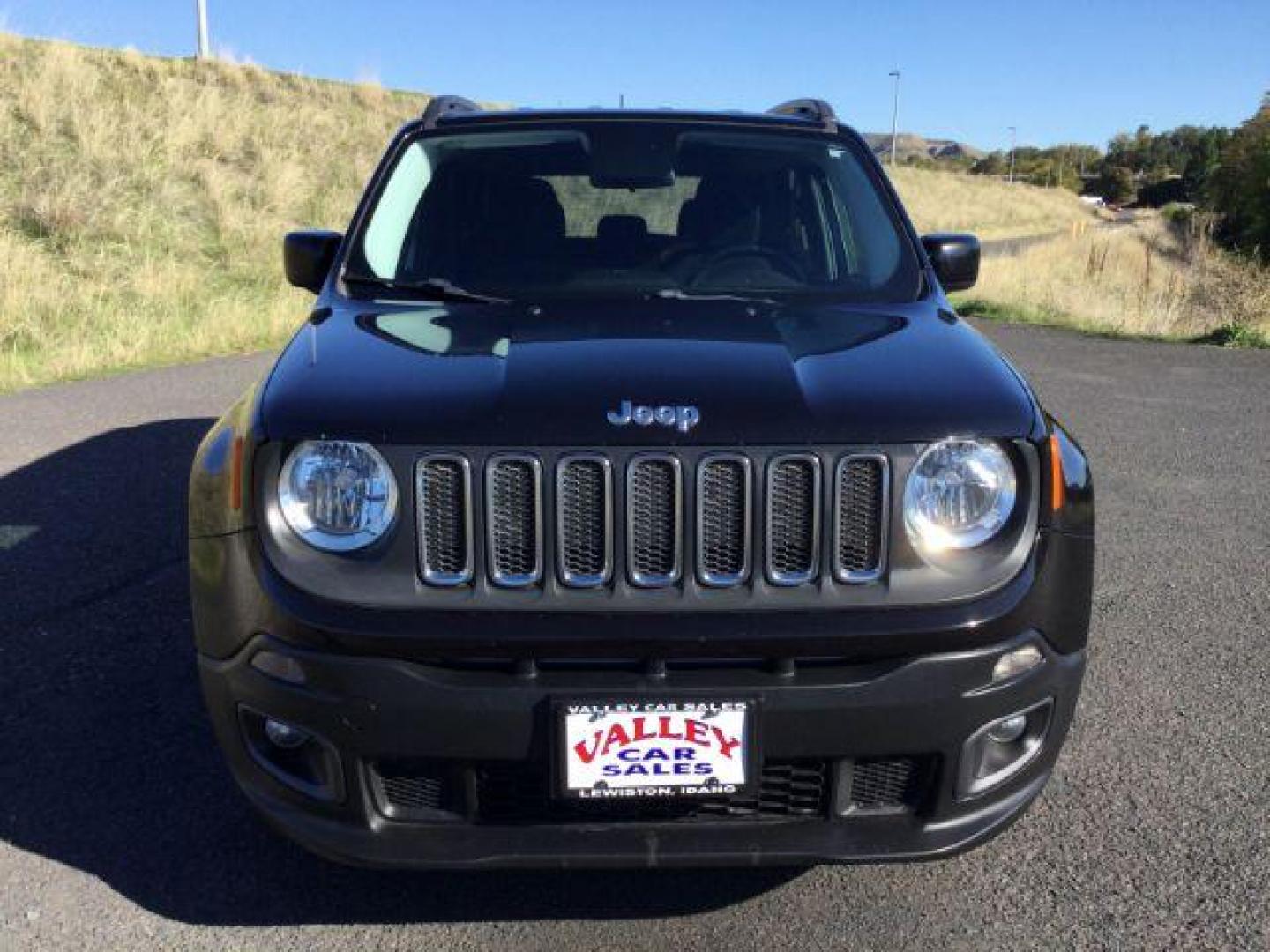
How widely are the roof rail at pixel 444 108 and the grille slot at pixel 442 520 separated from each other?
2.04 metres

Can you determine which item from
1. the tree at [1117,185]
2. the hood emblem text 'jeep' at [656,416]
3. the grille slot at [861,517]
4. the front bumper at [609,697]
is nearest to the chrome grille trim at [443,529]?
the front bumper at [609,697]

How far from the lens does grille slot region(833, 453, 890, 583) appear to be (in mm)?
2328

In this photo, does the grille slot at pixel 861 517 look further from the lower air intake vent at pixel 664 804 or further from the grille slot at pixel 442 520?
the grille slot at pixel 442 520

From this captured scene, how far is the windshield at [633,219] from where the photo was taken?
345 cm

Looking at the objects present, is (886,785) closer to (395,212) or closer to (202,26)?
(395,212)

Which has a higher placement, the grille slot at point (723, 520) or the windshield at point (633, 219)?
the windshield at point (633, 219)

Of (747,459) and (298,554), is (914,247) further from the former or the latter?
(298,554)

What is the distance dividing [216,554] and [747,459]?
3.53ft

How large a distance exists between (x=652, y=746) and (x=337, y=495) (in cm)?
78

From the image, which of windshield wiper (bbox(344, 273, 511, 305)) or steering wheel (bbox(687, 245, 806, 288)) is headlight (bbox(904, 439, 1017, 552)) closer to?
steering wheel (bbox(687, 245, 806, 288))

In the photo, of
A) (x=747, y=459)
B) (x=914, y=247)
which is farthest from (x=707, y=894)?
(x=914, y=247)

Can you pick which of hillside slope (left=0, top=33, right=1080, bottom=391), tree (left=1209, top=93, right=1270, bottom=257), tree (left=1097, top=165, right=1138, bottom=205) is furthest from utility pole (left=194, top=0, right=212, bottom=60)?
tree (left=1097, top=165, right=1138, bottom=205)

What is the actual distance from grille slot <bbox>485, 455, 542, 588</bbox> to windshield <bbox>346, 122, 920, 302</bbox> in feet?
3.52

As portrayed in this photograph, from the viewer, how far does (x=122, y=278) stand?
1402cm
